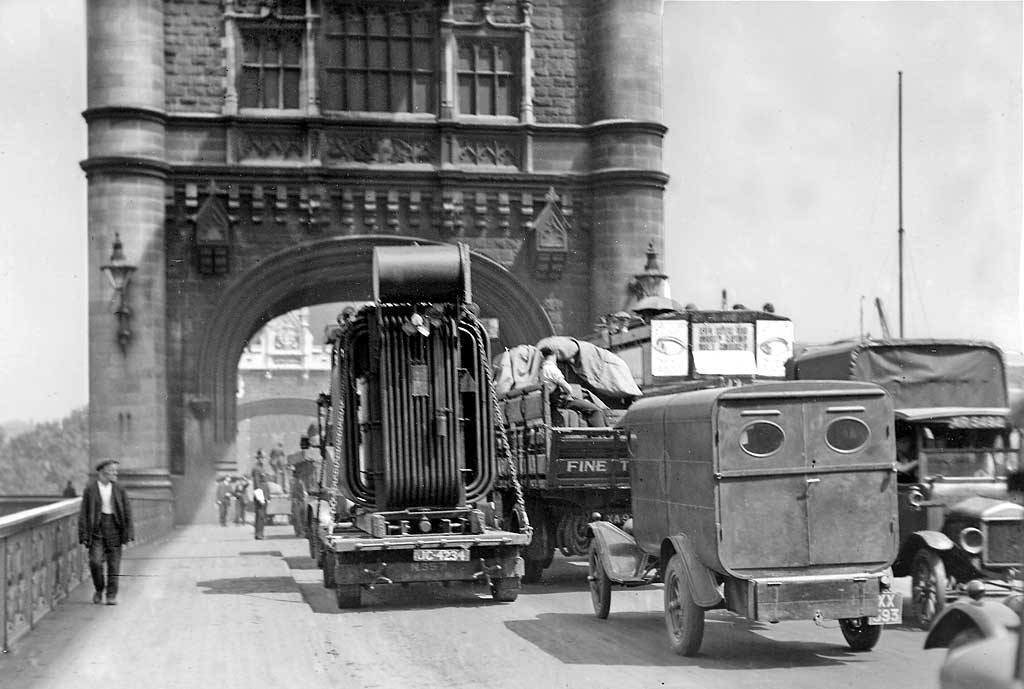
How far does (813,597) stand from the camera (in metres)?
9.59

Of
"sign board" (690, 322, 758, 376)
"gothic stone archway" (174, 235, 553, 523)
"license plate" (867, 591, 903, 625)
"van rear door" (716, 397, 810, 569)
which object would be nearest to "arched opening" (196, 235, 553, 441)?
"gothic stone archway" (174, 235, 553, 523)

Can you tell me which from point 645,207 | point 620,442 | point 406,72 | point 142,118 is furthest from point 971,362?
point 142,118

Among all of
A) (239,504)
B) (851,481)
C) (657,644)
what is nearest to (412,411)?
(657,644)

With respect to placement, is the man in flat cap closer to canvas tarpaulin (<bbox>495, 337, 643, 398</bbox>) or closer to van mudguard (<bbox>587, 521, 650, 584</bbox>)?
canvas tarpaulin (<bbox>495, 337, 643, 398</bbox>)

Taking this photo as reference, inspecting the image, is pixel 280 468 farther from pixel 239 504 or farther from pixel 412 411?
pixel 412 411

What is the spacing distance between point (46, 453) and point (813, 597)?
43.2 m

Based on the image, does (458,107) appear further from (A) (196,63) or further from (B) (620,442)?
(B) (620,442)

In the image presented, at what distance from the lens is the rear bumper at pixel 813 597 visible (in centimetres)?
952

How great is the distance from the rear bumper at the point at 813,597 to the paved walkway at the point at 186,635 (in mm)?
2985

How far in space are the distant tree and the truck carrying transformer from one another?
27658 mm

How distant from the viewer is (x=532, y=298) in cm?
2925

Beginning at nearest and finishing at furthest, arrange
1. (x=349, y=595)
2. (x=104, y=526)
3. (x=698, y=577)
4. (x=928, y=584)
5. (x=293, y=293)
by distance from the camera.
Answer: (x=698, y=577) < (x=928, y=584) < (x=349, y=595) < (x=104, y=526) < (x=293, y=293)

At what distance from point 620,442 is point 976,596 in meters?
9.44

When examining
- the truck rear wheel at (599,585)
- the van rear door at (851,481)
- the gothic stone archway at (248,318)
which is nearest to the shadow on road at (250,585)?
the truck rear wheel at (599,585)
